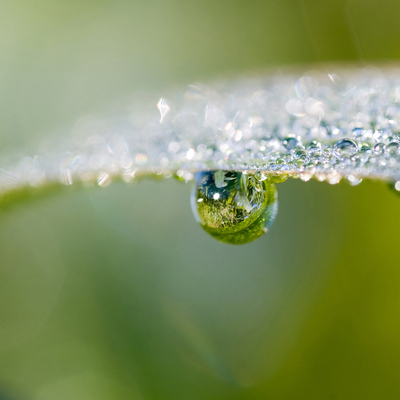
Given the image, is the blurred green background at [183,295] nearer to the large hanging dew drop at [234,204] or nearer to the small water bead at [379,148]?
the large hanging dew drop at [234,204]

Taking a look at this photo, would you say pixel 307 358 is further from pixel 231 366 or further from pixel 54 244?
pixel 54 244

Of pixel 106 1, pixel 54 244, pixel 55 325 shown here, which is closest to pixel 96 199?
pixel 54 244

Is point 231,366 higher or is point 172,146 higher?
point 172,146

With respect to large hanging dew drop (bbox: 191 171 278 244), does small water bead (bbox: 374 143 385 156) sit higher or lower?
higher

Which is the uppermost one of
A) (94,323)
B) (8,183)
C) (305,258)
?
(8,183)

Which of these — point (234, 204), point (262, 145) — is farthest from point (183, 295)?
point (262, 145)

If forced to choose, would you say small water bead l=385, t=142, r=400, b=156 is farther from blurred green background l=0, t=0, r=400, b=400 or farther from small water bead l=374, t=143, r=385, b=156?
blurred green background l=0, t=0, r=400, b=400

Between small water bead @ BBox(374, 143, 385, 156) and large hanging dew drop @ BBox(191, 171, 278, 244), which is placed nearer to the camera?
small water bead @ BBox(374, 143, 385, 156)

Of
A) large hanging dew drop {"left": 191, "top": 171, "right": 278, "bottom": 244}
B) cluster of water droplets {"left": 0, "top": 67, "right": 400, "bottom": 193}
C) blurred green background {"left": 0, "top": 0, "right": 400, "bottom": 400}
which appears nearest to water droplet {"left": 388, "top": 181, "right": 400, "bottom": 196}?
cluster of water droplets {"left": 0, "top": 67, "right": 400, "bottom": 193}
